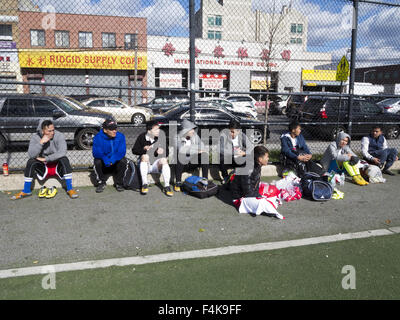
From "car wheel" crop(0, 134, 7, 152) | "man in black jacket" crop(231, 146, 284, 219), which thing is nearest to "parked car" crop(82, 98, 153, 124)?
"car wheel" crop(0, 134, 7, 152)

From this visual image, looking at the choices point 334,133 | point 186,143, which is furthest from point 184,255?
point 334,133

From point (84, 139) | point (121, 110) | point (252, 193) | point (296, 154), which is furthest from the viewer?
point (121, 110)

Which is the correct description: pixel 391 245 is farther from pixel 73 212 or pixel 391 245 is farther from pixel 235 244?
pixel 73 212

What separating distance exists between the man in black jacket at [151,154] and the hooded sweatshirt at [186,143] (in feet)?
0.99

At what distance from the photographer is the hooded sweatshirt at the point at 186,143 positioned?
18.9ft

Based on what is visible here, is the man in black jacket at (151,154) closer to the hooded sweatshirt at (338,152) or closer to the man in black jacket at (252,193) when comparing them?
the man in black jacket at (252,193)

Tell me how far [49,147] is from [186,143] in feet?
7.63

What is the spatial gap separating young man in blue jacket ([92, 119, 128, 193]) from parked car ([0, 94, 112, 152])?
1.89 metres

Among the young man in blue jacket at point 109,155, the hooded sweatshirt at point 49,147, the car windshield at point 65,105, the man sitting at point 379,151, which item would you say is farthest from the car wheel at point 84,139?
the man sitting at point 379,151

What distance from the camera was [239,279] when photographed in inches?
118

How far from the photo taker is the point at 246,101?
22156mm

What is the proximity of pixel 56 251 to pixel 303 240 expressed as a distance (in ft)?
9.33

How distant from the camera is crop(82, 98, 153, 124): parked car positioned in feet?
42.7

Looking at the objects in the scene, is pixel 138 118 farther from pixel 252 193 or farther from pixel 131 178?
pixel 252 193
